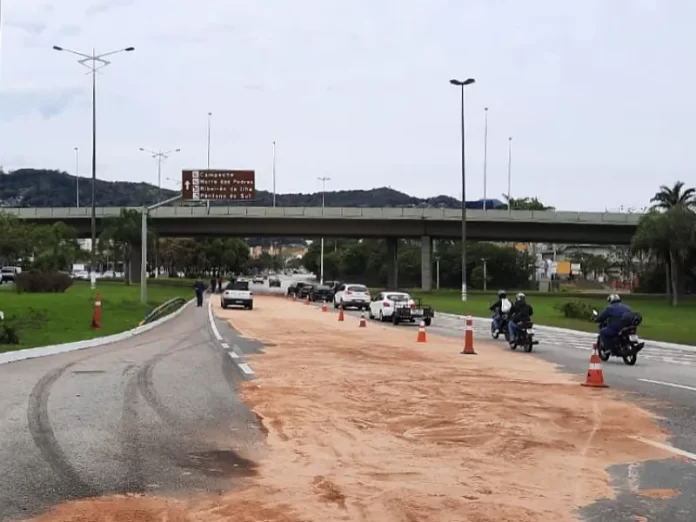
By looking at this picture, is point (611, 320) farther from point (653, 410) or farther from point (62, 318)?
point (62, 318)

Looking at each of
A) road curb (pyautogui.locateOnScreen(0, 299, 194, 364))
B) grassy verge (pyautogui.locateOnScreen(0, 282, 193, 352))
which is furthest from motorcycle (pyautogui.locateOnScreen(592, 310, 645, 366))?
grassy verge (pyautogui.locateOnScreen(0, 282, 193, 352))

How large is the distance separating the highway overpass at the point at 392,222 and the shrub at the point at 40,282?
88.0ft

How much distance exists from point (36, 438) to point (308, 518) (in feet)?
14.4

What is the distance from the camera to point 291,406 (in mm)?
12367

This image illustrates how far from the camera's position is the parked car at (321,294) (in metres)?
→ 69.9

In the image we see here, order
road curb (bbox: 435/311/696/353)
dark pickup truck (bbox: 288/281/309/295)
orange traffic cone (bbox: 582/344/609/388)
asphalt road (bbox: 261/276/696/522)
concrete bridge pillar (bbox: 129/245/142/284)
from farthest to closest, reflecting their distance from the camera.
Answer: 1. concrete bridge pillar (bbox: 129/245/142/284)
2. dark pickup truck (bbox: 288/281/309/295)
3. road curb (bbox: 435/311/696/353)
4. orange traffic cone (bbox: 582/344/609/388)
5. asphalt road (bbox: 261/276/696/522)

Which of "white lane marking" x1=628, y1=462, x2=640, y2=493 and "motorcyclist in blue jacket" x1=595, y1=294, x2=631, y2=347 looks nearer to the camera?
"white lane marking" x1=628, y1=462, x2=640, y2=493

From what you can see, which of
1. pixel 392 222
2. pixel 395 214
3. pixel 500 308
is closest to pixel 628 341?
pixel 500 308

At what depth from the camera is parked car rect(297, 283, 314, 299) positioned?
73.7 meters

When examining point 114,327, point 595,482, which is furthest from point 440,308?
point 595,482

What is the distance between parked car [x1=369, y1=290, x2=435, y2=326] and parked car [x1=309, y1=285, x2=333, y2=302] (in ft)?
92.0

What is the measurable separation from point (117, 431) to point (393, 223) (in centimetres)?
7089

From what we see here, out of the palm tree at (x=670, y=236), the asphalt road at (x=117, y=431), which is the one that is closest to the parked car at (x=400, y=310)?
the asphalt road at (x=117, y=431)

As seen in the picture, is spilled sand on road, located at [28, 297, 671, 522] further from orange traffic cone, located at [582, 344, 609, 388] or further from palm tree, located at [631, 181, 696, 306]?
palm tree, located at [631, 181, 696, 306]
